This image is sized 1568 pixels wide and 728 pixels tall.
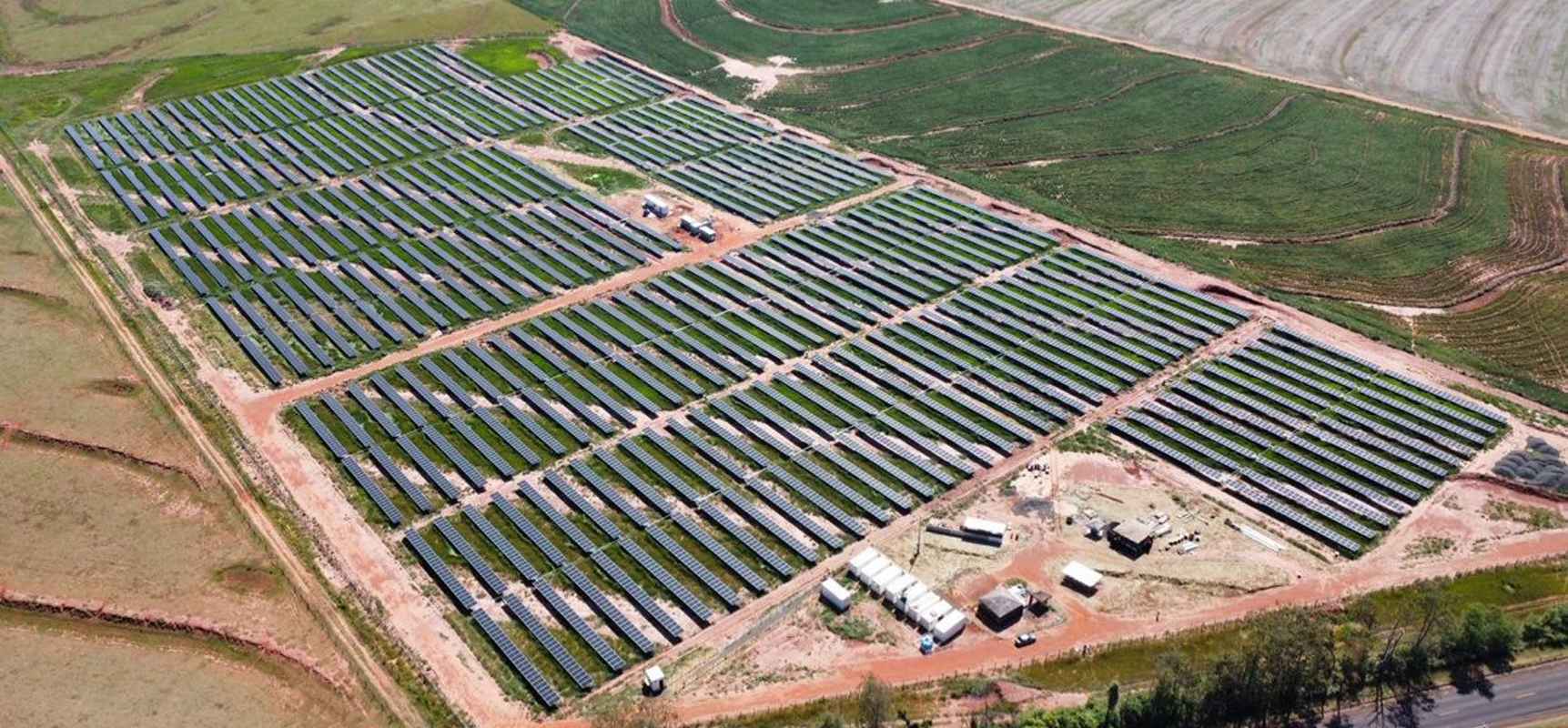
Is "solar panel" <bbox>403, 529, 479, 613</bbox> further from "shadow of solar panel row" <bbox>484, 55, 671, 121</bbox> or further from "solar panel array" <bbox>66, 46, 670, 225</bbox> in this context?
"shadow of solar panel row" <bbox>484, 55, 671, 121</bbox>

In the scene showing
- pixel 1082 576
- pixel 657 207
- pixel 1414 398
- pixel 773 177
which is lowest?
pixel 1082 576

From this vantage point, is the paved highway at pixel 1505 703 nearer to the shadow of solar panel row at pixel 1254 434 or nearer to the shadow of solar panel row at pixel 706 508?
the shadow of solar panel row at pixel 1254 434

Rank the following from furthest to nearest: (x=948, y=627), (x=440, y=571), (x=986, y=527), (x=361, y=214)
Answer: (x=361, y=214), (x=986, y=527), (x=440, y=571), (x=948, y=627)

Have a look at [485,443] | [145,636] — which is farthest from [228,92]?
[145,636]

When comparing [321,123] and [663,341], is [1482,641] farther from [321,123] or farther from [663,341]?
[321,123]

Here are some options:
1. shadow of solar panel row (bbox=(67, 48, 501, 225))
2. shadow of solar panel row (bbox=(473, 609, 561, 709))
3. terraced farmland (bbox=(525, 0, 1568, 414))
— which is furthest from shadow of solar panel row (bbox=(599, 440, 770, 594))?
shadow of solar panel row (bbox=(67, 48, 501, 225))

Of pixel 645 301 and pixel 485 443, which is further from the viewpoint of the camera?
pixel 645 301

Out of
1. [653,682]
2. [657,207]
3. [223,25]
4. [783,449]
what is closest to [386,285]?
[657,207]

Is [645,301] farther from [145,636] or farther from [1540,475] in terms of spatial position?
[1540,475]
